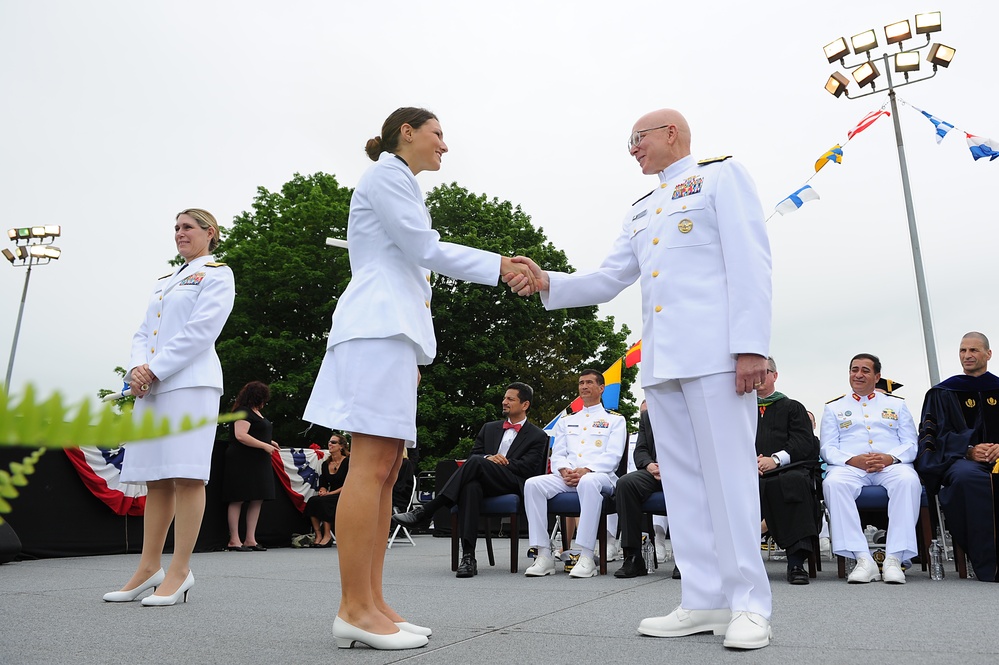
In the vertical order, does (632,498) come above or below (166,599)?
above

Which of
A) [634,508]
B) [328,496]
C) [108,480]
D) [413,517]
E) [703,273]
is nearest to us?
[703,273]

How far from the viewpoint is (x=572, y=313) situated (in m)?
25.8

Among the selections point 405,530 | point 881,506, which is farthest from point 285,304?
point 881,506

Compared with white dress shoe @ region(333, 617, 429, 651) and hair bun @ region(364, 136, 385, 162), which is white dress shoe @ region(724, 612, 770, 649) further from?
hair bun @ region(364, 136, 385, 162)

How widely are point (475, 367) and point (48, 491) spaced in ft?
51.7

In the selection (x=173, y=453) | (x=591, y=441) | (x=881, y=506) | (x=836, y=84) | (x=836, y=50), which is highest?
(x=836, y=50)

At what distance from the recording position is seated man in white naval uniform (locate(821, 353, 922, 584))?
530cm

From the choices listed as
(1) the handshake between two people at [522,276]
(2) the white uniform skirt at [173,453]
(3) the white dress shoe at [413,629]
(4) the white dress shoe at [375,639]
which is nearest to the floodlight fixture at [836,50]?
(1) the handshake between two people at [522,276]

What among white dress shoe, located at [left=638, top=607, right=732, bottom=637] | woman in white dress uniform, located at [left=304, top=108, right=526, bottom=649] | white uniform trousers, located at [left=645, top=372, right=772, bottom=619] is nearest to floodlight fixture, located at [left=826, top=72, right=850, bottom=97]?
white uniform trousers, located at [left=645, top=372, right=772, bottom=619]

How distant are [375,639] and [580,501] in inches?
158

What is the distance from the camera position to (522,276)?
3154 mm

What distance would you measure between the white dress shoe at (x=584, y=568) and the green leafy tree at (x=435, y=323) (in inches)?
618

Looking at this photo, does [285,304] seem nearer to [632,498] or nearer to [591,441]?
[591,441]

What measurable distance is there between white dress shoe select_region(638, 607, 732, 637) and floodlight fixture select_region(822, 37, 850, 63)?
14234 millimetres
